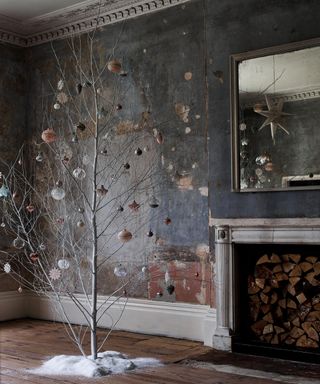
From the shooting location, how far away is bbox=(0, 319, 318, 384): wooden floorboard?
3.69m

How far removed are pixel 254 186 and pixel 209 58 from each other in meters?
1.20

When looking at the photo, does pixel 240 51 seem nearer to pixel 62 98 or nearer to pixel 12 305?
pixel 62 98

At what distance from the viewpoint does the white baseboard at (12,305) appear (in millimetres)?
6055

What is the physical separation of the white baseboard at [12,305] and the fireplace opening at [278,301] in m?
2.73

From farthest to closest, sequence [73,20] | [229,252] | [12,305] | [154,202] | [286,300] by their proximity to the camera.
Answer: [12,305] → [73,20] → [154,202] → [229,252] → [286,300]

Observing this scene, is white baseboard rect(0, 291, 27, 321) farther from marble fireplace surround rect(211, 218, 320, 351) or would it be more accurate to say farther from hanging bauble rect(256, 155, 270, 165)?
hanging bauble rect(256, 155, 270, 165)

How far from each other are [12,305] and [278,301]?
10.1 ft

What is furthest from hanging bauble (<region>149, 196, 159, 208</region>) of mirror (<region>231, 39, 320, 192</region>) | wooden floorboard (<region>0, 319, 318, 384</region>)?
wooden floorboard (<region>0, 319, 318, 384</region>)

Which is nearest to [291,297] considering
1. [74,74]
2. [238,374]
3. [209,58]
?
[238,374]

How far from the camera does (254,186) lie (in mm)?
4520

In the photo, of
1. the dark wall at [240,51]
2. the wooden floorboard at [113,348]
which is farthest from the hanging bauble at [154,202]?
the wooden floorboard at [113,348]

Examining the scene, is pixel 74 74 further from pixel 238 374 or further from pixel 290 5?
pixel 238 374

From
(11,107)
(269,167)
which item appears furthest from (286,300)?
(11,107)

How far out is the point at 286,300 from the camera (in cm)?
442
